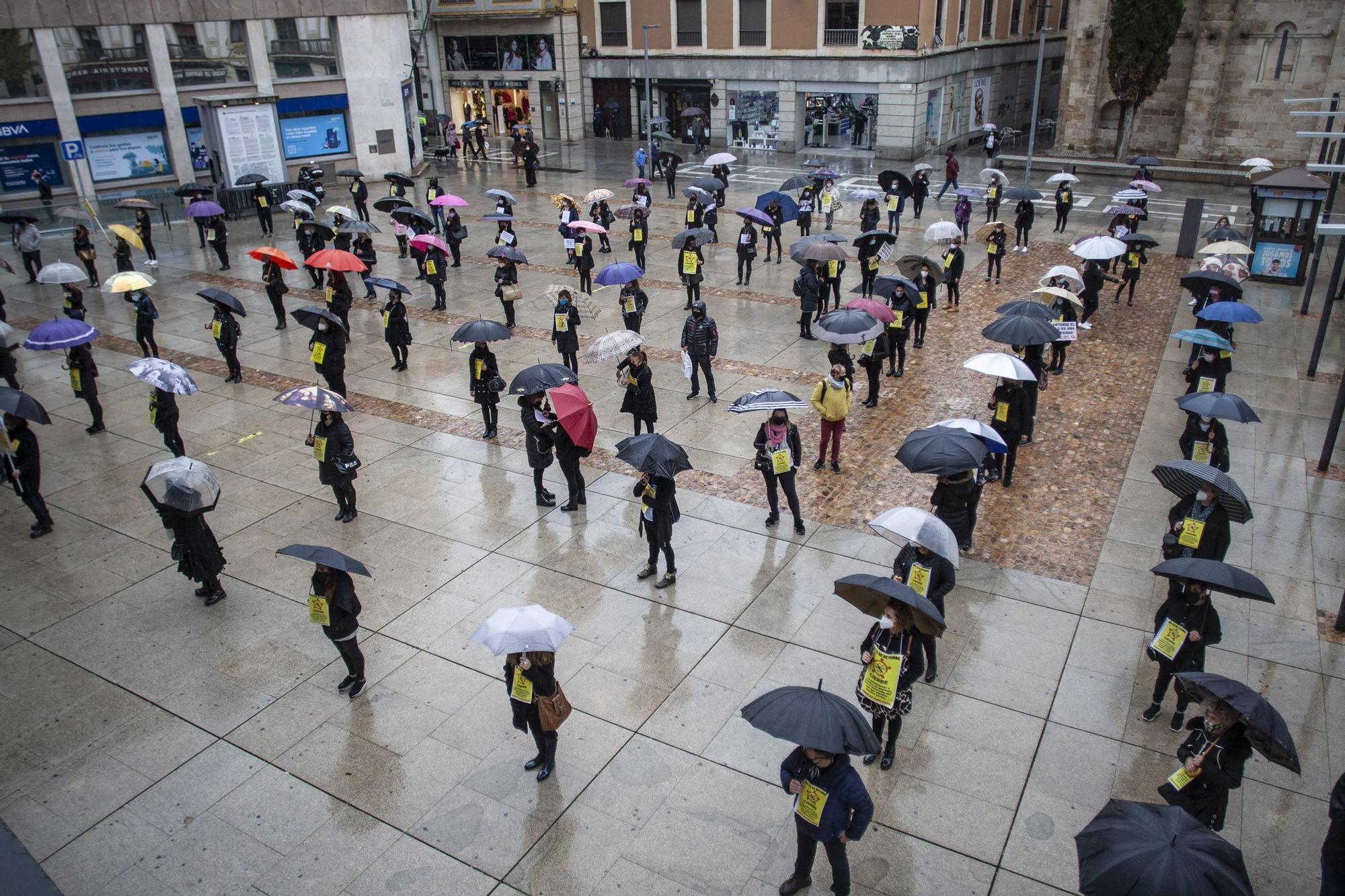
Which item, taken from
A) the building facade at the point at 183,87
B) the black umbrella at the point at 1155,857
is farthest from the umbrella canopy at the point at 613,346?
the building facade at the point at 183,87

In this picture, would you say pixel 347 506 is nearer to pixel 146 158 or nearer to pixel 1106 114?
pixel 146 158

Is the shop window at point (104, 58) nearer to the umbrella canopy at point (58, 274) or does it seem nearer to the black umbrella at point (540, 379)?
the umbrella canopy at point (58, 274)

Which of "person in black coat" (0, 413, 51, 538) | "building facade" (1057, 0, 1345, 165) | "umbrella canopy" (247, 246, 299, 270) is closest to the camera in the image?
"person in black coat" (0, 413, 51, 538)

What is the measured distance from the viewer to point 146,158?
31234 mm

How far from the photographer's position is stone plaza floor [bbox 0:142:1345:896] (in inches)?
269

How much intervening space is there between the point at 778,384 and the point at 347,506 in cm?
716

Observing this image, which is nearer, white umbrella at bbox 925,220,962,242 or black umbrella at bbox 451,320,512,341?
black umbrella at bbox 451,320,512,341

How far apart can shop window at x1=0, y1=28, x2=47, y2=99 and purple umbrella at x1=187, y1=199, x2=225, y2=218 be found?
489 inches

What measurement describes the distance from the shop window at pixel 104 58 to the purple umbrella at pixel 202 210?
41.1ft

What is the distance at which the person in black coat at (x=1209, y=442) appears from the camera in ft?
34.0

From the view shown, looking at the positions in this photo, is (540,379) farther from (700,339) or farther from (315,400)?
(700,339)

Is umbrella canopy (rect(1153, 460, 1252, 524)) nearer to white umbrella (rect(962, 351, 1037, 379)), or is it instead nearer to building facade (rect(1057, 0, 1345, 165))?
white umbrella (rect(962, 351, 1037, 379))

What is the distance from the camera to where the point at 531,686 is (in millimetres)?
6910

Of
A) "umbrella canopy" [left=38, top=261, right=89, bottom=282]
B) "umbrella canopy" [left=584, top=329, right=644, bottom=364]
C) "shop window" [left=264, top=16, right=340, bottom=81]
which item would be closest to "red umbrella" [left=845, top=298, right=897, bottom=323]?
"umbrella canopy" [left=584, top=329, right=644, bottom=364]
